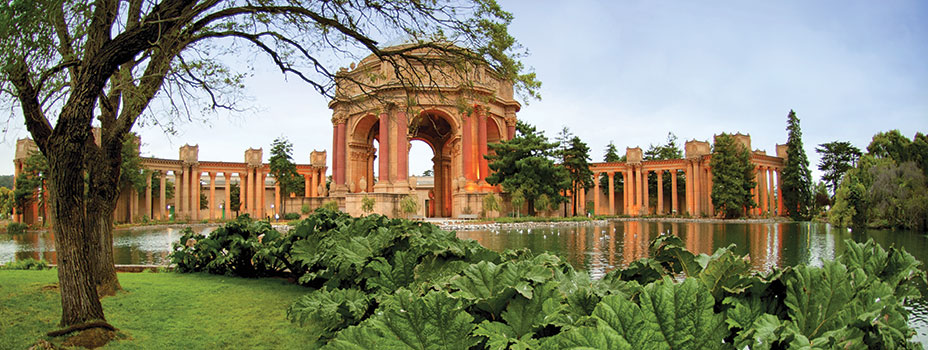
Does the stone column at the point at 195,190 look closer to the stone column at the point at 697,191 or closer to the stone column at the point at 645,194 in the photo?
the stone column at the point at 645,194

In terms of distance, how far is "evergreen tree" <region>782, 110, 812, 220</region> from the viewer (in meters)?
45.9

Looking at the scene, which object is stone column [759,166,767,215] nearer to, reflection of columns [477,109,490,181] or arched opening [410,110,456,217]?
reflection of columns [477,109,490,181]

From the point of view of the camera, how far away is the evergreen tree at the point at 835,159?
168 ft

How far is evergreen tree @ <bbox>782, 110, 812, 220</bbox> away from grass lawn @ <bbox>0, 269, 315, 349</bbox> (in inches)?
1991

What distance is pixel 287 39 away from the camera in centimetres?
652

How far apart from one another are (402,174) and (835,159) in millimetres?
44958

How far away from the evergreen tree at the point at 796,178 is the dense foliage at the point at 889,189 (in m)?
17.6

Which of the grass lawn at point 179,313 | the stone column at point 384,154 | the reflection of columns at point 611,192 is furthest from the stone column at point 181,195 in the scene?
the grass lawn at point 179,313

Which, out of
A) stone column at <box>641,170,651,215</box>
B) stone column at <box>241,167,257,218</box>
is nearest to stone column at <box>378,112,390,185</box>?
stone column at <box>241,167,257,218</box>

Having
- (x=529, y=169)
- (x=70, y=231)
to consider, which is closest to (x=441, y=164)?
(x=529, y=169)

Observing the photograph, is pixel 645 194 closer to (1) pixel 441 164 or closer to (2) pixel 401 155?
(1) pixel 441 164

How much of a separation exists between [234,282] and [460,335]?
615cm

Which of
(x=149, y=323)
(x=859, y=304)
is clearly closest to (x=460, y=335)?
(x=859, y=304)

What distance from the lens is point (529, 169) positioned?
3347 centimetres
